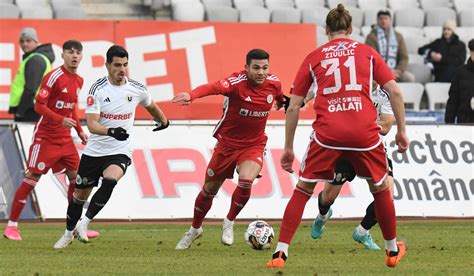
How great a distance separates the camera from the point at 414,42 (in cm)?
2455

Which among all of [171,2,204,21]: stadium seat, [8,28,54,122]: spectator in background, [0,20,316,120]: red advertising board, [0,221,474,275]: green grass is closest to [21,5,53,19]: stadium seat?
[0,20,316,120]: red advertising board

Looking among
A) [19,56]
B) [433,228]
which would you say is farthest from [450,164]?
[19,56]

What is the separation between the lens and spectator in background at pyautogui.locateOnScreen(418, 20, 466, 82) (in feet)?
75.1

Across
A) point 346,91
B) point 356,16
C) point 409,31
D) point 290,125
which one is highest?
point 346,91

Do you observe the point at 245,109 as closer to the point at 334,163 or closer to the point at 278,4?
the point at 334,163

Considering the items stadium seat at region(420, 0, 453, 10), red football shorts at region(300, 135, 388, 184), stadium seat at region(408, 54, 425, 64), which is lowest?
stadium seat at region(408, 54, 425, 64)

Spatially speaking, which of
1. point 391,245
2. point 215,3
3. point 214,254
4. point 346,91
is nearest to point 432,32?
point 215,3

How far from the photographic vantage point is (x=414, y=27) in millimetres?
25266

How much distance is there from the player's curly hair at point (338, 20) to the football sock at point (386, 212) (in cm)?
141

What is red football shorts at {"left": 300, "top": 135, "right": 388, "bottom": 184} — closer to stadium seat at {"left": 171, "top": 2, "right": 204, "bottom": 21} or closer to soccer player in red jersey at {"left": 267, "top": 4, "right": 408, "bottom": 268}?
soccer player in red jersey at {"left": 267, "top": 4, "right": 408, "bottom": 268}

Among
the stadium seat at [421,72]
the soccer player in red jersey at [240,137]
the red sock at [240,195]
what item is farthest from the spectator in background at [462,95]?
the red sock at [240,195]

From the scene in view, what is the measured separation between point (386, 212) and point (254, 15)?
13726 mm

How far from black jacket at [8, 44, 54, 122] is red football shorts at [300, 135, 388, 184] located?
26.6 feet

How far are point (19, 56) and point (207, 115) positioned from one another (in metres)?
3.22
